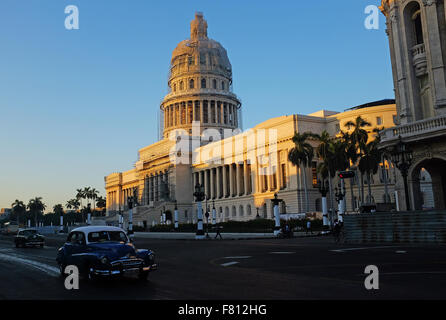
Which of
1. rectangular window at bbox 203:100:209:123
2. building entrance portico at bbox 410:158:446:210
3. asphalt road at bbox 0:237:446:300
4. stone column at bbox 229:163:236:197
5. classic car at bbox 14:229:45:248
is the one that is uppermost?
rectangular window at bbox 203:100:209:123

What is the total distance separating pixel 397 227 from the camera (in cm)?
2483

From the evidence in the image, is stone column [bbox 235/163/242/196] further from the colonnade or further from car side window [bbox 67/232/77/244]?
car side window [bbox 67/232/77/244]

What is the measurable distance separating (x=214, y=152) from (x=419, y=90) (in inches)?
2700

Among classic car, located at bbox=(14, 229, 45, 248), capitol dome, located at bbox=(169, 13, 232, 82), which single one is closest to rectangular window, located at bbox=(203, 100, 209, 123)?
capitol dome, located at bbox=(169, 13, 232, 82)

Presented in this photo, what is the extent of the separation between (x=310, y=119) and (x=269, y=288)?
65953mm

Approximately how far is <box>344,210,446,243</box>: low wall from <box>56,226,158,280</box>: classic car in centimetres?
1702

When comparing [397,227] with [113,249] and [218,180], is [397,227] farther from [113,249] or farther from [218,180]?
[218,180]

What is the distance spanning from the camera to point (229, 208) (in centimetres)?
9206

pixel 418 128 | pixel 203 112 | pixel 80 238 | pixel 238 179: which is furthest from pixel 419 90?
pixel 203 112

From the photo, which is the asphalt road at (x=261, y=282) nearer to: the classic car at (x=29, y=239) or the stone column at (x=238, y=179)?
the classic car at (x=29, y=239)

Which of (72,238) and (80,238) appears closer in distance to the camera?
(80,238)

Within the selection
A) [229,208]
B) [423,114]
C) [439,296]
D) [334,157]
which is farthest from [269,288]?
[229,208]

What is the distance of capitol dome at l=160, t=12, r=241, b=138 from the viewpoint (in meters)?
116

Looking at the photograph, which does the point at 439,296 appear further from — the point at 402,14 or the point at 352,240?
the point at 402,14
